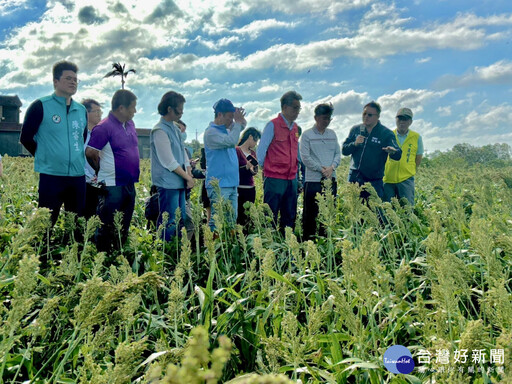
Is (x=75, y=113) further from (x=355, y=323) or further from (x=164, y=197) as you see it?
(x=355, y=323)

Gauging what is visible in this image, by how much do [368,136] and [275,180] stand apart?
5.43 ft

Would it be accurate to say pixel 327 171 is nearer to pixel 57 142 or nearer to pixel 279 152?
pixel 279 152

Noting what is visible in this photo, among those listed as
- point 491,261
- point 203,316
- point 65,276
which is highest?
point 491,261

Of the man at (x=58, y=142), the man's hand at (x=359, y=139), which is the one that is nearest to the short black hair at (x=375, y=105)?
the man's hand at (x=359, y=139)

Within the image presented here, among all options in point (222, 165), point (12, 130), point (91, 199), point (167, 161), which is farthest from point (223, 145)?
point (12, 130)

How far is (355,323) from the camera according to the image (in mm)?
1449

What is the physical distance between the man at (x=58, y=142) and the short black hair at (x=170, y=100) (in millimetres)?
928

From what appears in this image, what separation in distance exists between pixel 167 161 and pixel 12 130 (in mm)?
33660

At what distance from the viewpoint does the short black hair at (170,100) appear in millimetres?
4766

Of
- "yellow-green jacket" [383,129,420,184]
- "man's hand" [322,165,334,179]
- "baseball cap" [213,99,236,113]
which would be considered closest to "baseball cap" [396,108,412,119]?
"yellow-green jacket" [383,129,420,184]

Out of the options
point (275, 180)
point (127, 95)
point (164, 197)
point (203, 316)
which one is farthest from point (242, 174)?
point (203, 316)

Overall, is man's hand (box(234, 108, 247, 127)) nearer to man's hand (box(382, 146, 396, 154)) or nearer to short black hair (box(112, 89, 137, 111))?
short black hair (box(112, 89, 137, 111))

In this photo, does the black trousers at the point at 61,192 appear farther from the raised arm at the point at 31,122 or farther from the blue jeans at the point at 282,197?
the blue jeans at the point at 282,197

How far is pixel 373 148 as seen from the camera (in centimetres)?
607
